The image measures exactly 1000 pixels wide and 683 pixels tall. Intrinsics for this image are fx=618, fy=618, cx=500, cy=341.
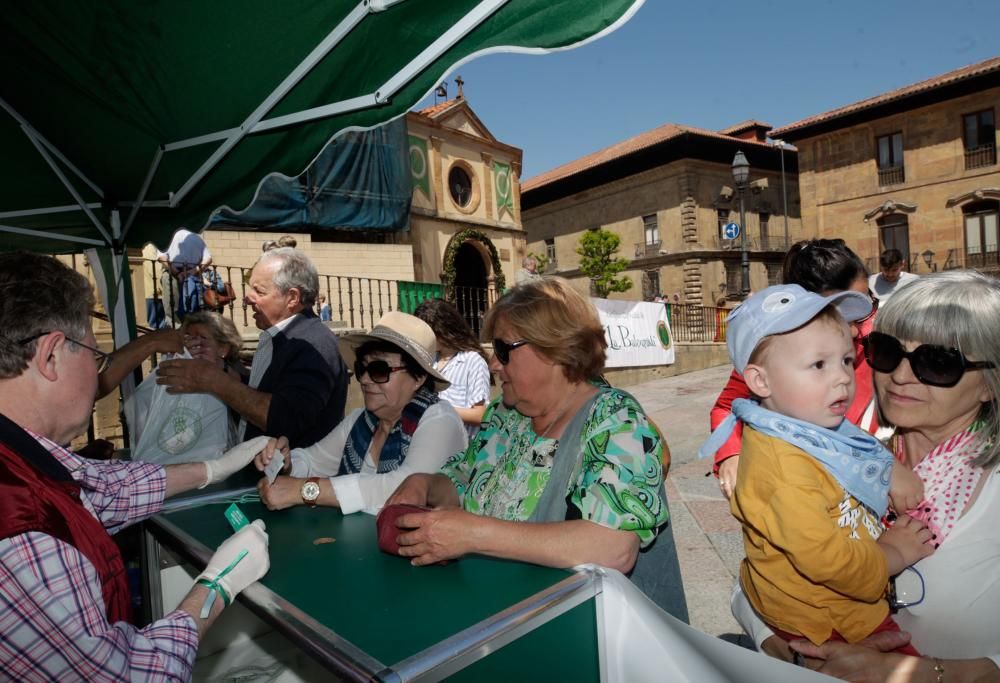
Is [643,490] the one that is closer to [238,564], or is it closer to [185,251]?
[238,564]

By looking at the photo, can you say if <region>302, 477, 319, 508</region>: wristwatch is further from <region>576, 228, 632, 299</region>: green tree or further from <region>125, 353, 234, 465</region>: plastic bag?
<region>576, 228, 632, 299</region>: green tree

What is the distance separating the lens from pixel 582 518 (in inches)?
63.8

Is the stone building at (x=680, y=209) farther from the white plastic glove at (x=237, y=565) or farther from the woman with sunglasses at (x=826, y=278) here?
the white plastic glove at (x=237, y=565)

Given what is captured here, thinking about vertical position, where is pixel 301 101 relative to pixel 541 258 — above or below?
below

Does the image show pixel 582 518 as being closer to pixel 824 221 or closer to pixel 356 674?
pixel 356 674

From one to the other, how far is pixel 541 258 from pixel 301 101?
39.0 m

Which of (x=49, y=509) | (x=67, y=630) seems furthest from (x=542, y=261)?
(x=67, y=630)

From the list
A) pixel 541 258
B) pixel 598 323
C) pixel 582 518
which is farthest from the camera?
pixel 541 258

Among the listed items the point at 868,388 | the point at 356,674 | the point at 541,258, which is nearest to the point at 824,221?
the point at 541,258

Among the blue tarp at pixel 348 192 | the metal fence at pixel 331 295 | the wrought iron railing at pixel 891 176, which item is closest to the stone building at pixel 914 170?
the wrought iron railing at pixel 891 176

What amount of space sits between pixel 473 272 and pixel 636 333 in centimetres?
970

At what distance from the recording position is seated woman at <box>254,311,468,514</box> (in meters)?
2.17

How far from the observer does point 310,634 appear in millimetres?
1287

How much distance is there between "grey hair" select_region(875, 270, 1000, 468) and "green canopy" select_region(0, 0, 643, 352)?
1.15 metres
